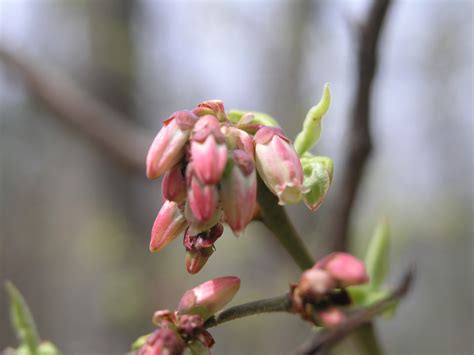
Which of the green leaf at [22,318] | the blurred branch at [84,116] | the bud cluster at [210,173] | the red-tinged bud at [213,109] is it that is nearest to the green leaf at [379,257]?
the bud cluster at [210,173]

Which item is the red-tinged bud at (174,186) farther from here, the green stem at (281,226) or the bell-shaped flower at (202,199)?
the green stem at (281,226)

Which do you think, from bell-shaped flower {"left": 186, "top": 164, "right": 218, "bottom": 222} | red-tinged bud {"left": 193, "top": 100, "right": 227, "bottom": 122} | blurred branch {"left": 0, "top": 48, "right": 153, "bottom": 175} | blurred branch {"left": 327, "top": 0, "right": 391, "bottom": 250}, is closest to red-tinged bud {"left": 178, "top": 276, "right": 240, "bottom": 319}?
bell-shaped flower {"left": 186, "top": 164, "right": 218, "bottom": 222}

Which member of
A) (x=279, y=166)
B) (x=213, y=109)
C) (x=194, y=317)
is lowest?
(x=194, y=317)

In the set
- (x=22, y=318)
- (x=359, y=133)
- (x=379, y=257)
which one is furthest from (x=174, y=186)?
(x=359, y=133)

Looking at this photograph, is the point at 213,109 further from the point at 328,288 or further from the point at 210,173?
the point at 328,288

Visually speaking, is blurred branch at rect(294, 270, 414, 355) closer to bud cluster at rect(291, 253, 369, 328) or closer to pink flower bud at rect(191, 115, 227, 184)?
bud cluster at rect(291, 253, 369, 328)

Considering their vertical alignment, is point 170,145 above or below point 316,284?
above
